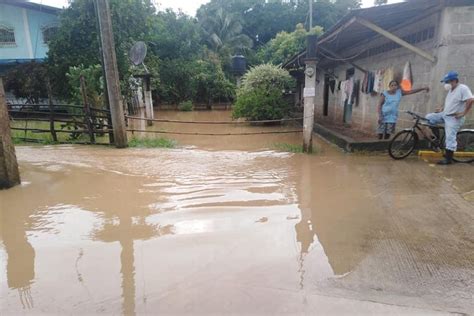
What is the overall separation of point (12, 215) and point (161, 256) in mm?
2392

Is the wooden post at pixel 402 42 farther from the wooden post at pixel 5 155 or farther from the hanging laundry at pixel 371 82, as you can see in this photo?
the wooden post at pixel 5 155

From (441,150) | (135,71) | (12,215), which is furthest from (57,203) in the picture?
(135,71)

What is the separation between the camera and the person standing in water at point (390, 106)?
7535mm

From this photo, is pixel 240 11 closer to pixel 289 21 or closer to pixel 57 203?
pixel 289 21

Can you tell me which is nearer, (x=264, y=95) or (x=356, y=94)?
(x=356, y=94)

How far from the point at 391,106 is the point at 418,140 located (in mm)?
948

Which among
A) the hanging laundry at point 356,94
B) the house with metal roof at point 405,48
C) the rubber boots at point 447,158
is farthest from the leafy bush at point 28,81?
the rubber boots at point 447,158

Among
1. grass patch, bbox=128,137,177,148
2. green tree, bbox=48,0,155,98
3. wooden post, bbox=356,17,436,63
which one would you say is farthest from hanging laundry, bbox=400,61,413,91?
green tree, bbox=48,0,155,98

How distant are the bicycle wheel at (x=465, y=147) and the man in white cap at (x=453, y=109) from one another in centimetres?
32

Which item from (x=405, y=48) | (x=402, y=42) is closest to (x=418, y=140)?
(x=402, y=42)

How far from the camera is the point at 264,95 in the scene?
14.6 metres

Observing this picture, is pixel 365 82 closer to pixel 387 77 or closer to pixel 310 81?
pixel 387 77

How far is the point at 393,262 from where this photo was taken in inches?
121

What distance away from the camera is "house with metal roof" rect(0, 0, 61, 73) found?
21391mm
